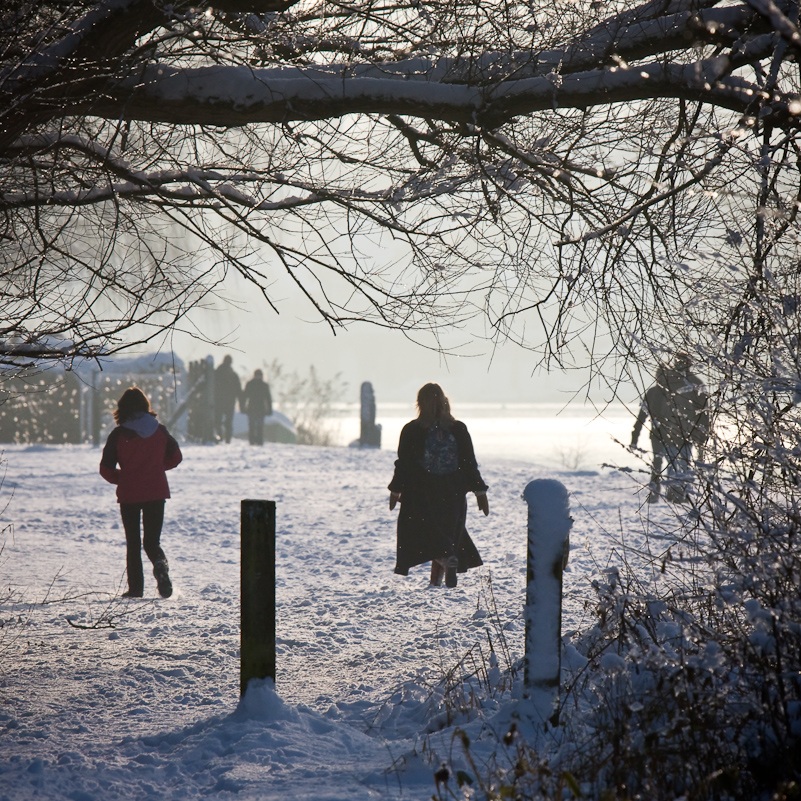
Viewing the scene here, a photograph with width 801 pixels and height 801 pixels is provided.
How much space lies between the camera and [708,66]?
12.1 feet

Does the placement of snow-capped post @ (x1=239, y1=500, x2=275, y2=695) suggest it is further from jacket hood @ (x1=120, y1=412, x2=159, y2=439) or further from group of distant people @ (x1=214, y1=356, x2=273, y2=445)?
group of distant people @ (x1=214, y1=356, x2=273, y2=445)

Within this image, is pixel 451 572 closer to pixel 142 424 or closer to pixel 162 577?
pixel 162 577

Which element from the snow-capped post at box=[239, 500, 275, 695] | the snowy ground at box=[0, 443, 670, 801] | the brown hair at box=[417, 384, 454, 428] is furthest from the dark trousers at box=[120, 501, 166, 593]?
the snow-capped post at box=[239, 500, 275, 695]

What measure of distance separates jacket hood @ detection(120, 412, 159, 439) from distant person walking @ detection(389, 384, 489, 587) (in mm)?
2156

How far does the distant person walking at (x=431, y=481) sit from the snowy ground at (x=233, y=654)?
469 mm

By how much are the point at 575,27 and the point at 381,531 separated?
6.70 m

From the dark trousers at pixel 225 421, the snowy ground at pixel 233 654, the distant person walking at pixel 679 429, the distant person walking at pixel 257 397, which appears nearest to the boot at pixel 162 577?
the snowy ground at pixel 233 654

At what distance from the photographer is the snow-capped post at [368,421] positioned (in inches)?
745

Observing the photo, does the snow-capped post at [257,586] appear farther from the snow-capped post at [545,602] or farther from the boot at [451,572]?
the boot at [451,572]

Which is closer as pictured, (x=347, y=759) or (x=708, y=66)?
(x=347, y=759)

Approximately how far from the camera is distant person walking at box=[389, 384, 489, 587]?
6340mm

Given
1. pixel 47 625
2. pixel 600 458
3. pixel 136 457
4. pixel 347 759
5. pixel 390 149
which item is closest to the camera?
pixel 347 759

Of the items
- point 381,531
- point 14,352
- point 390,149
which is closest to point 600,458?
point 381,531

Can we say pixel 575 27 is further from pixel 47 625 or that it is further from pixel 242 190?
pixel 47 625
